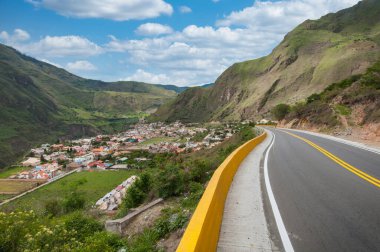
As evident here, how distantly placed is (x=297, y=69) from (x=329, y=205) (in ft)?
415

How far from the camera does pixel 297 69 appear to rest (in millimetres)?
126375

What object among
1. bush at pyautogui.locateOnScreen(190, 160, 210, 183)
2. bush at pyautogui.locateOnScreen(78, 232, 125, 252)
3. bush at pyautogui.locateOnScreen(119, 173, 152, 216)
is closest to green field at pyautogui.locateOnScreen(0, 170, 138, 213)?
bush at pyautogui.locateOnScreen(119, 173, 152, 216)

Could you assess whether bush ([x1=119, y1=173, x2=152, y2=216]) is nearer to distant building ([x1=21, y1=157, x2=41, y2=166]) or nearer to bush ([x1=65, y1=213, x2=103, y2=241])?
bush ([x1=65, y1=213, x2=103, y2=241])

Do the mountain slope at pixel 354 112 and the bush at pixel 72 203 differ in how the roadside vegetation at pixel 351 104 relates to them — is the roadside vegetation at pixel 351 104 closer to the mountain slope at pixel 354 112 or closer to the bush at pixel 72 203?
the mountain slope at pixel 354 112

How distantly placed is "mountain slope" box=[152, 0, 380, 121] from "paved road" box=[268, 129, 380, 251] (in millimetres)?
86205

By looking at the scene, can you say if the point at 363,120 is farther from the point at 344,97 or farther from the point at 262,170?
the point at 262,170

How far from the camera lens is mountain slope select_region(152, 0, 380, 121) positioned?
10256 centimetres

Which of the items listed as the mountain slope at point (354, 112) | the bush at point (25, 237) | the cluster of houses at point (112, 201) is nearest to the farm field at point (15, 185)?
the cluster of houses at point (112, 201)

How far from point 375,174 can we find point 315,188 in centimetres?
302

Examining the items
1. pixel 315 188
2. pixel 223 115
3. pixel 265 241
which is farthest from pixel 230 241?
pixel 223 115

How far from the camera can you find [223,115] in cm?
15488

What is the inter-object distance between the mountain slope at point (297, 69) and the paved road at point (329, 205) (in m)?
86.2

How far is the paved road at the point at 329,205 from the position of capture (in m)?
5.49

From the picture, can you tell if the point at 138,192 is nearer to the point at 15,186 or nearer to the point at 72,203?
the point at 72,203
